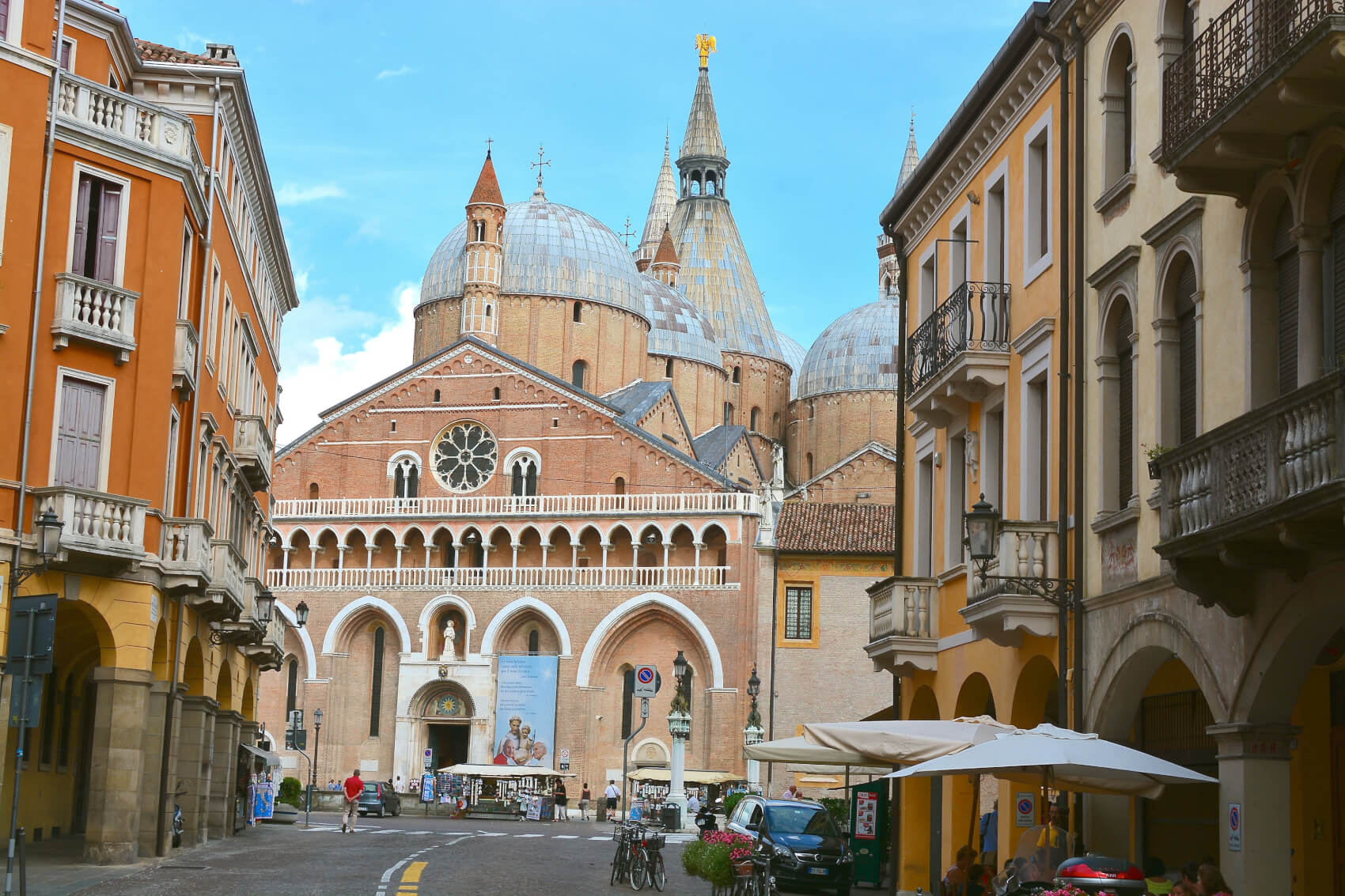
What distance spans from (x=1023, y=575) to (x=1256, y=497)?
6.43 meters

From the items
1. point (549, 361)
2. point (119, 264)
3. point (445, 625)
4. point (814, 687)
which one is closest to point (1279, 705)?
point (119, 264)

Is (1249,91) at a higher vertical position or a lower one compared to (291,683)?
higher

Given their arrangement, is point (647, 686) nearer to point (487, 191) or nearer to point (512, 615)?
point (512, 615)

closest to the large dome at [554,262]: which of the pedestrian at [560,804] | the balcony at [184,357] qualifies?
the pedestrian at [560,804]

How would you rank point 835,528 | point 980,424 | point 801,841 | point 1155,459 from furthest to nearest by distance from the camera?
point 835,528
point 801,841
point 980,424
point 1155,459

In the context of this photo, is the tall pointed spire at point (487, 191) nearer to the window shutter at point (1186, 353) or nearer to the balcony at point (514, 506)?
the balcony at point (514, 506)

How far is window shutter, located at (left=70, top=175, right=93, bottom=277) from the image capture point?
72.6 ft

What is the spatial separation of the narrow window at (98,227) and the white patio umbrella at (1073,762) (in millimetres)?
13463

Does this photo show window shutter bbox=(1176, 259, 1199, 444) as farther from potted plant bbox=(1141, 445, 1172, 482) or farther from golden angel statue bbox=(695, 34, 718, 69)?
golden angel statue bbox=(695, 34, 718, 69)

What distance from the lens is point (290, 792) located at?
52812 mm

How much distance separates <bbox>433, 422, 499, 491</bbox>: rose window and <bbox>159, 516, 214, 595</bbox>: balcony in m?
37.7

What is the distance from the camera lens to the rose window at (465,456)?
61938 millimetres

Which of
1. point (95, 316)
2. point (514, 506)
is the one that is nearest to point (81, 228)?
point (95, 316)

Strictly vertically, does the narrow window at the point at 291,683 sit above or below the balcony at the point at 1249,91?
below
